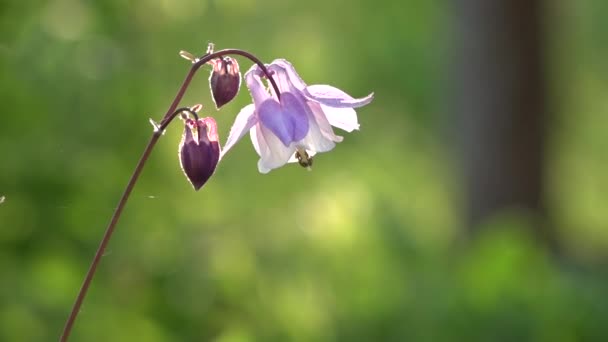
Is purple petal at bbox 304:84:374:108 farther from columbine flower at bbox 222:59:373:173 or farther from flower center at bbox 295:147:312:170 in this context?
flower center at bbox 295:147:312:170

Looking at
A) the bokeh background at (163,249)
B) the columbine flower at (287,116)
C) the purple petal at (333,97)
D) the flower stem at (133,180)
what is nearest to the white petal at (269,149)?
the columbine flower at (287,116)

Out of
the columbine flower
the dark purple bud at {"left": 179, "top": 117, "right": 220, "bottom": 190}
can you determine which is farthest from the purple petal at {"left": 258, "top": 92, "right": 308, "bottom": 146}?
the dark purple bud at {"left": 179, "top": 117, "right": 220, "bottom": 190}

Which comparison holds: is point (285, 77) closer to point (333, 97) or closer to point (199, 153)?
point (333, 97)

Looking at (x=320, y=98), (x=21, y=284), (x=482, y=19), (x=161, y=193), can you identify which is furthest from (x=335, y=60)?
(x=320, y=98)

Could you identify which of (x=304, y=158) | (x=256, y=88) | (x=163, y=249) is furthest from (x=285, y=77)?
(x=163, y=249)

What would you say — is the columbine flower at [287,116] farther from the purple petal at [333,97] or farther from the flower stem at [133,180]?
the flower stem at [133,180]
